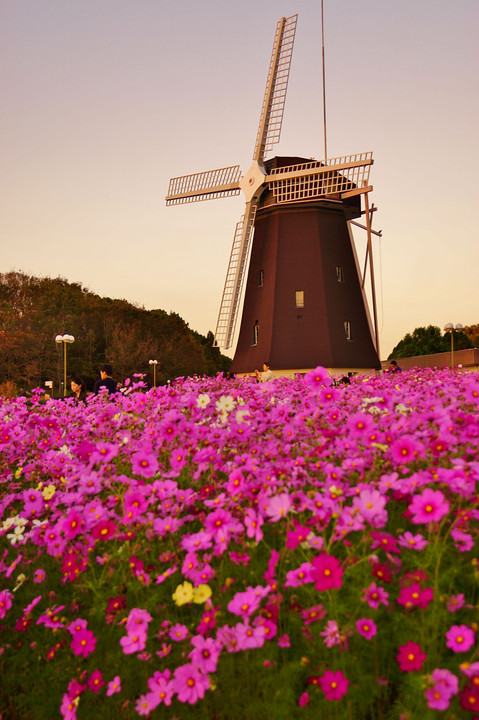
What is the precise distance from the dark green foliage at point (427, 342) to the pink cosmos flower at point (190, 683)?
61.0 metres

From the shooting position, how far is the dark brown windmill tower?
27250 mm

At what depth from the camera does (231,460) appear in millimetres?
4312

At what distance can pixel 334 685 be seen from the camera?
2646 millimetres

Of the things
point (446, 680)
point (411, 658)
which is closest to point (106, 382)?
point (411, 658)

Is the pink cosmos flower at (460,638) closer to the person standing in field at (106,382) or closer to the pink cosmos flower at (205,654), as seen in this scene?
the pink cosmos flower at (205,654)

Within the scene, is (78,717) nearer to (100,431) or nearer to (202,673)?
(202,673)

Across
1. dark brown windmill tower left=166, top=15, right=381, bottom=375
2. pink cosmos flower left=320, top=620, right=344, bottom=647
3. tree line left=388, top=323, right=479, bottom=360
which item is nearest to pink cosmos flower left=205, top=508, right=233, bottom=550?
pink cosmos flower left=320, top=620, right=344, bottom=647

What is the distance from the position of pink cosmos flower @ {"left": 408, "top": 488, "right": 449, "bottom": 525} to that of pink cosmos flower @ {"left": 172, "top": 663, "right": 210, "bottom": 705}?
1237mm

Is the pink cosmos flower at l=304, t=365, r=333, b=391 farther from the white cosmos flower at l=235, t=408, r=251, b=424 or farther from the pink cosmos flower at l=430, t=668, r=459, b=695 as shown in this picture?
Result: the pink cosmos flower at l=430, t=668, r=459, b=695

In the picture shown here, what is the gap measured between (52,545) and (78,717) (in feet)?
3.18

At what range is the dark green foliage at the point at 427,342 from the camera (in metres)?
62.1

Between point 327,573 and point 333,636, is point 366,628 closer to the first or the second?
point 333,636

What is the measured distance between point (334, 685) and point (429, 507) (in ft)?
2.96

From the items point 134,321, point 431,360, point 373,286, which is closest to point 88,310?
point 134,321
